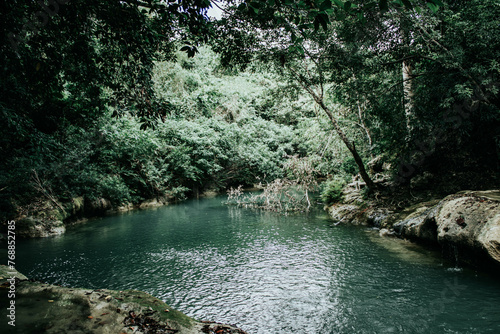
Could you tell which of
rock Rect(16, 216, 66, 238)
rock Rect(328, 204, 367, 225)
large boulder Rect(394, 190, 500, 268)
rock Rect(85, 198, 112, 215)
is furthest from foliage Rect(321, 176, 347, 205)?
rock Rect(16, 216, 66, 238)

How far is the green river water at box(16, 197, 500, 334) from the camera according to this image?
174 inches

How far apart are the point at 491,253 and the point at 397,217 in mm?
4395

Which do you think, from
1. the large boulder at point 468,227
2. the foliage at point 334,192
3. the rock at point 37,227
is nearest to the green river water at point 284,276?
the large boulder at point 468,227

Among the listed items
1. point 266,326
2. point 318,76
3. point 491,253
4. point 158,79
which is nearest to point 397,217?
point 491,253

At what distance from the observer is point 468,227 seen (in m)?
5.58

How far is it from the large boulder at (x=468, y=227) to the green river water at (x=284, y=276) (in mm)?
433

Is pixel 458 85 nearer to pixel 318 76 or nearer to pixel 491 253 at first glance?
pixel 491 253

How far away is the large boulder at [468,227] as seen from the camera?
16.4 feet

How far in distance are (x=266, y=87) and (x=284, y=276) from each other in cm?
824

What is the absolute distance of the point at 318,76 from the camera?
419 inches

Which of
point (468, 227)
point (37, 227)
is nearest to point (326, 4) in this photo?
point (468, 227)

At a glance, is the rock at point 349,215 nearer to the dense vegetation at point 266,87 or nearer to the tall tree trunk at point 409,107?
the dense vegetation at point 266,87

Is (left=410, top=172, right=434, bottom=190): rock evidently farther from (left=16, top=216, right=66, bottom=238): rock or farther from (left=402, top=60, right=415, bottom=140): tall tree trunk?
(left=16, top=216, right=66, bottom=238): rock

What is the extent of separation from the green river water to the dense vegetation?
3209 mm
